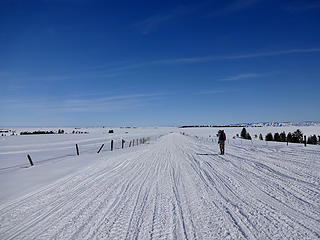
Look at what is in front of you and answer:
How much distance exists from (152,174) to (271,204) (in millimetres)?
5125

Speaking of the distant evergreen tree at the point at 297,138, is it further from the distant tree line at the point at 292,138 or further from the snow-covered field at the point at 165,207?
the snow-covered field at the point at 165,207

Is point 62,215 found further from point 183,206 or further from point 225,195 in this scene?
point 225,195

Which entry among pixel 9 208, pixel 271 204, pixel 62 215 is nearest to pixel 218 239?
pixel 271 204

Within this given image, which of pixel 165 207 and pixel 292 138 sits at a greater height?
pixel 292 138

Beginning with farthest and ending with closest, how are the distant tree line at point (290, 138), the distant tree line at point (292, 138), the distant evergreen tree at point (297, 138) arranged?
the distant evergreen tree at point (297, 138), the distant tree line at point (290, 138), the distant tree line at point (292, 138)

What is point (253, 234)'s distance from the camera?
3906 millimetres

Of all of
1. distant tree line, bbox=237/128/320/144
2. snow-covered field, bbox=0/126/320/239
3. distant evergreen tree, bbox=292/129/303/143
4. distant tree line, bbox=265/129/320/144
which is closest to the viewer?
snow-covered field, bbox=0/126/320/239

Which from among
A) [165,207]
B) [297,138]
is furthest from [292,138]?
[165,207]

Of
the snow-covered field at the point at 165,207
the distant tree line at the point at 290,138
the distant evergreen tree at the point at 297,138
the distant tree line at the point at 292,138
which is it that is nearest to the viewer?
the snow-covered field at the point at 165,207

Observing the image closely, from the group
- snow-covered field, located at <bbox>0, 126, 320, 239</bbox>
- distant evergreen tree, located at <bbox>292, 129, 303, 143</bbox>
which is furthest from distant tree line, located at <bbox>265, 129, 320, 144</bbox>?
snow-covered field, located at <bbox>0, 126, 320, 239</bbox>

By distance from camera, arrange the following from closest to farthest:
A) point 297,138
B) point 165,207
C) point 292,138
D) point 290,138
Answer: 1. point 165,207
2. point 297,138
3. point 292,138
4. point 290,138

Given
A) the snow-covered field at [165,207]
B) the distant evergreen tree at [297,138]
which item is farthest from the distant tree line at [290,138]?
the snow-covered field at [165,207]

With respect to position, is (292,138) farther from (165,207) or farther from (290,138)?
(165,207)

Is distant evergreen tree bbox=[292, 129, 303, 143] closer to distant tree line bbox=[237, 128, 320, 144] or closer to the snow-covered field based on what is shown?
distant tree line bbox=[237, 128, 320, 144]
